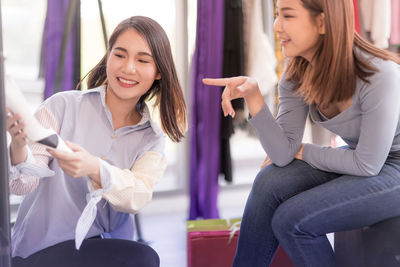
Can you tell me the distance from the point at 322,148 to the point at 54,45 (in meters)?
1.16

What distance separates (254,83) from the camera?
1.24 meters

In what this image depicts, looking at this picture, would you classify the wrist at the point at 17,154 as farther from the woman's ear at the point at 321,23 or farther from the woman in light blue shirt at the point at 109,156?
the woman's ear at the point at 321,23

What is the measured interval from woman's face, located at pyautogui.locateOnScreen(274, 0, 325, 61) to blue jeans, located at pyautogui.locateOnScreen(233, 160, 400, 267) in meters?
0.37

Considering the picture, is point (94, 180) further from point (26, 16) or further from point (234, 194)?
point (234, 194)

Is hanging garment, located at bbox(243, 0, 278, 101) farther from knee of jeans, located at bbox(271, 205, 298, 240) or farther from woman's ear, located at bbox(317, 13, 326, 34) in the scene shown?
knee of jeans, located at bbox(271, 205, 298, 240)

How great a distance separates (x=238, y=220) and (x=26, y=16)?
3.98 ft

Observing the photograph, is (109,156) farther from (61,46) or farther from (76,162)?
(61,46)

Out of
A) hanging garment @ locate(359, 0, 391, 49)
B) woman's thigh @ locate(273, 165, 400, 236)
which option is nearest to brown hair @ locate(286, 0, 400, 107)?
woman's thigh @ locate(273, 165, 400, 236)

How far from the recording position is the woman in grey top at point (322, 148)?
113 centimetres

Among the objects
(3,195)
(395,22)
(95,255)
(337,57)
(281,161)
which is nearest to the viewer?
(3,195)

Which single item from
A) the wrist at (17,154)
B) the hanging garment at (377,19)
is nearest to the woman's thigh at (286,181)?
the wrist at (17,154)

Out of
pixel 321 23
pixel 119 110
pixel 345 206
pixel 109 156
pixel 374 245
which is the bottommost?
pixel 374 245

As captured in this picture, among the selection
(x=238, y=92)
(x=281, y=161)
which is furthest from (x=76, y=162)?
(x=281, y=161)

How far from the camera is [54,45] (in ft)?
5.97
